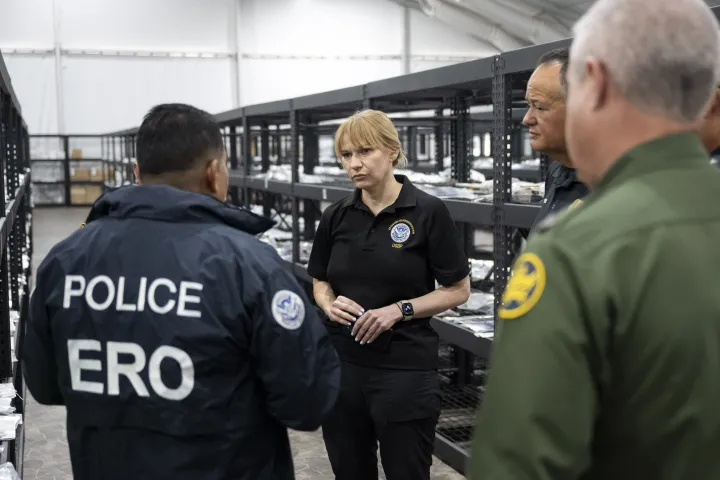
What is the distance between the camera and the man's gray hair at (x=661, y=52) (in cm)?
90

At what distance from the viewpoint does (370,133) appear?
8.60 feet

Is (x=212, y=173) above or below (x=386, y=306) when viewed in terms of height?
above

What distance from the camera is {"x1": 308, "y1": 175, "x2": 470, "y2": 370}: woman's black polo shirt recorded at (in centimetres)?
258

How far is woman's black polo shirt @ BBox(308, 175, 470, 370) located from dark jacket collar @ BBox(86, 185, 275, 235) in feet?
3.27

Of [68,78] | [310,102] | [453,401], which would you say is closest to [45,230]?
[68,78]

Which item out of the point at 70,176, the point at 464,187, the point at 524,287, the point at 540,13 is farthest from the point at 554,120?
the point at 70,176

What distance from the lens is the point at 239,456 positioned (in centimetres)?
162

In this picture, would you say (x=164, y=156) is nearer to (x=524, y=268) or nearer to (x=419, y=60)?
(x=524, y=268)

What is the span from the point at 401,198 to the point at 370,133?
0.77ft

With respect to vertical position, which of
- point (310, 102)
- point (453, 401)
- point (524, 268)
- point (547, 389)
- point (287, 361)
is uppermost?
point (310, 102)

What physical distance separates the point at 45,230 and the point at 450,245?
1250 cm

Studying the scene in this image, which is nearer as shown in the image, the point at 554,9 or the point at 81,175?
the point at 554,9

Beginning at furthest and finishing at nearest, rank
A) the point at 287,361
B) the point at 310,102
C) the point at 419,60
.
→ 1. the point at 419,60
2. the point at 310,102
3. the point at 287,361

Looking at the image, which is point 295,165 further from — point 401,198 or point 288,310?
point 288,310
